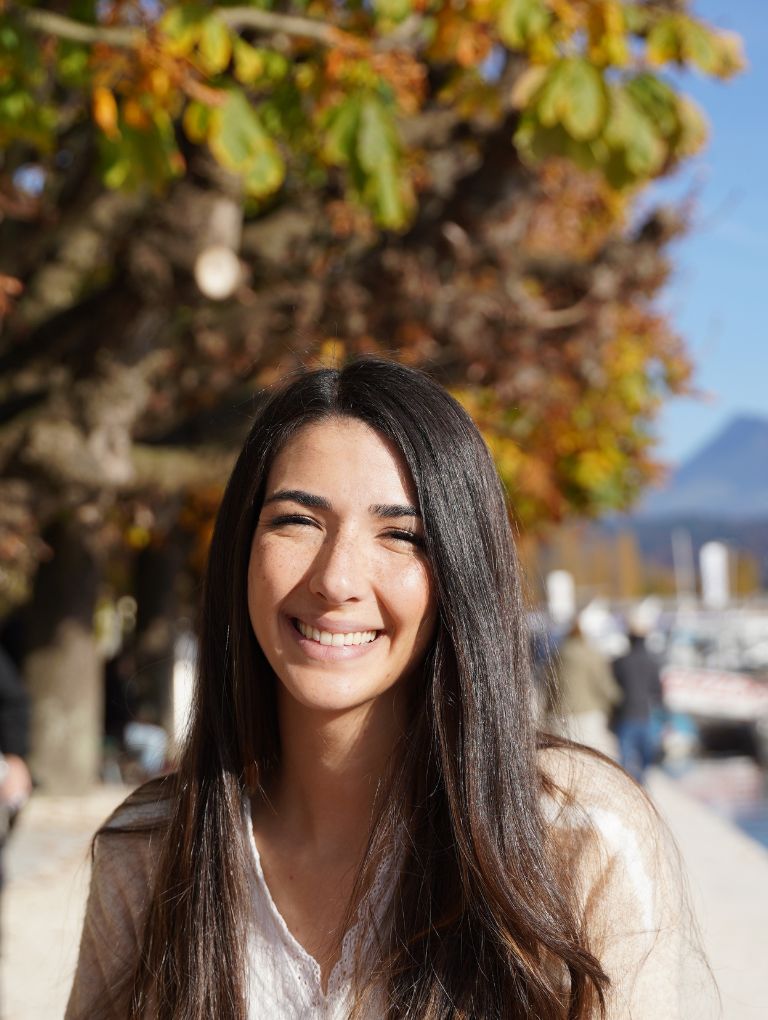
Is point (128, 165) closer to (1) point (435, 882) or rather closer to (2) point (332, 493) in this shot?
(2) point (332, 493)

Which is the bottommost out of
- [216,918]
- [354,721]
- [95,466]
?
[216,918]

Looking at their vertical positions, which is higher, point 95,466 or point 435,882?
point 95,466

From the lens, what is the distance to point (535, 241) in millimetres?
17734

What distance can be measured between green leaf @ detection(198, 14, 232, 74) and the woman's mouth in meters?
3.29

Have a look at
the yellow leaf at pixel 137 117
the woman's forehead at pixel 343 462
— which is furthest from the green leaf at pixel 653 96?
the woman's forehead at pixel 343 462

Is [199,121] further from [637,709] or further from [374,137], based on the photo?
[637,709]

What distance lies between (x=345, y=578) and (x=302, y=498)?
15 cm

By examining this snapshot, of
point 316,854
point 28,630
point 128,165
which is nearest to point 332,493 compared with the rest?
point 316,854

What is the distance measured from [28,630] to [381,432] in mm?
11449

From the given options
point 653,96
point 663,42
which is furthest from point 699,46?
point 653,96

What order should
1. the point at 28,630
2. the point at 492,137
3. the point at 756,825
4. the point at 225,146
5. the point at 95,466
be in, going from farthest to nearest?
1. the point at 28,630
2. the point at 756,825
3. the point at 492,137
4. the point at 95,466
5. the point at 225,146

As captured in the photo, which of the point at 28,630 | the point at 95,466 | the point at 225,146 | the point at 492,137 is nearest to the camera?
the point at 225,146

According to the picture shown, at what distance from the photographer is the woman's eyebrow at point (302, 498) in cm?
211

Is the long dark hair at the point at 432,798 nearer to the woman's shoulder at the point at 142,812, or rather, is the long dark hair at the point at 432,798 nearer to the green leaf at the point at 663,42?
the woman's shoulder at the point at 142,812
